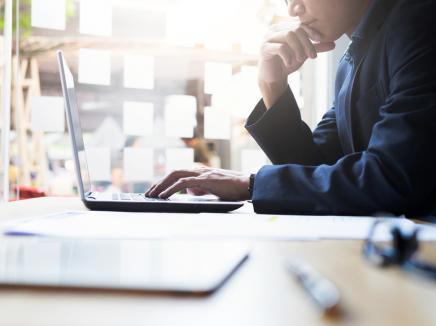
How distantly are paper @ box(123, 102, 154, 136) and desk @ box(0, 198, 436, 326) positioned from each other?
5.57ft

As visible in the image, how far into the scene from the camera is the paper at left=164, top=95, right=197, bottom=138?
2.02 metres

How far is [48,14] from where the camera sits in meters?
1.90

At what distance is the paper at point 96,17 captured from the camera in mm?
1938

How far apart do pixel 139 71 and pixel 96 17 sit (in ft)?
0.93

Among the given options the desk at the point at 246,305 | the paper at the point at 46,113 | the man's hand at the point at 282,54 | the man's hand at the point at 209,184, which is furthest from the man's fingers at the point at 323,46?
the paper at the point at 46,113

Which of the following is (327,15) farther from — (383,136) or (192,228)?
(192,228)

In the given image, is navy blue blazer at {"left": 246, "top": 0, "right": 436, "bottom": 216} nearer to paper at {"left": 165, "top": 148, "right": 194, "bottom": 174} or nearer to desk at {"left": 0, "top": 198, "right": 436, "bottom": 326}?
desk at {"left": 0, "top": 198, "right": 436, "bottom": 326}

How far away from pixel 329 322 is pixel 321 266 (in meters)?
0.14

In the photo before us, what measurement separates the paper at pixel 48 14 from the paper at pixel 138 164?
0.60 meters

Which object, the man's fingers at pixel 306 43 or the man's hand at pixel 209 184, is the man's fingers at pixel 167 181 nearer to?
the man's hand at pixel 209 184

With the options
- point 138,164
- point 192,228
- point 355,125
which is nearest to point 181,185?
point 192,228

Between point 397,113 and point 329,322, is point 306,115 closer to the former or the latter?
point 397,113

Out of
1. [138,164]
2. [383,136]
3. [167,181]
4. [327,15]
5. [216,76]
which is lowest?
[138,164]

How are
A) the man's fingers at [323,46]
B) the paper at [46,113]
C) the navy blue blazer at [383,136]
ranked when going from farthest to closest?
1. the paper at [46,113]
2. the man's fingers at [323,46]
3. the navy blue blazer at [383,136]
